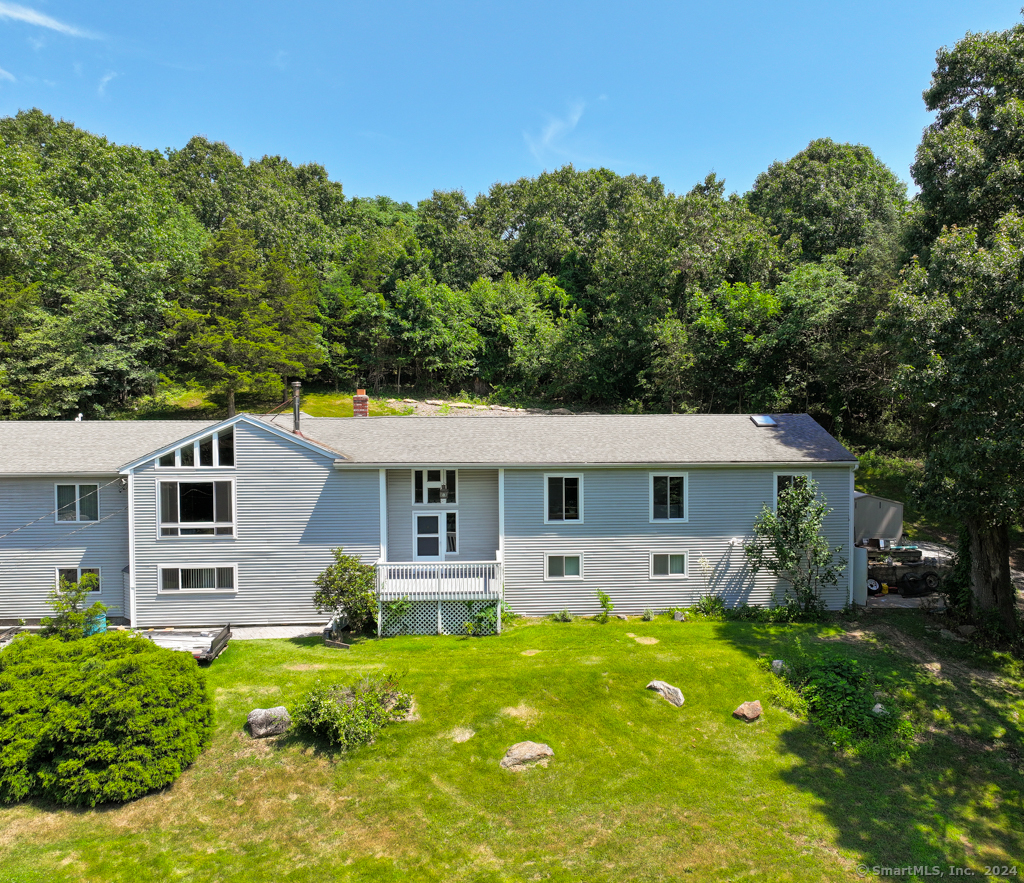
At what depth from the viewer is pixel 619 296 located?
37.8 m

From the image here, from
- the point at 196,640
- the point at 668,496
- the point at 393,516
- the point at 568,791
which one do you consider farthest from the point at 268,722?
the point at 668,496

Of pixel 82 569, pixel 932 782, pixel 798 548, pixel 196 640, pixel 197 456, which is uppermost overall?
pixel 197 456

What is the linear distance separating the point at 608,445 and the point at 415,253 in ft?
118

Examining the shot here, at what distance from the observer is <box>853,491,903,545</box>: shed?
60.1ft

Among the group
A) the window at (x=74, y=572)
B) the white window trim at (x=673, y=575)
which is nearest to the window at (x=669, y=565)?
the white window trim at (x=673, y=575)

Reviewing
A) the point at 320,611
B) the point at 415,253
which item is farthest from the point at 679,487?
the point at 415,253

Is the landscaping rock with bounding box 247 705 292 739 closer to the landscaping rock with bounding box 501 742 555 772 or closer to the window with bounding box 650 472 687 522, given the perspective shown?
the landscaping rock with bounding box 501 742 555 772

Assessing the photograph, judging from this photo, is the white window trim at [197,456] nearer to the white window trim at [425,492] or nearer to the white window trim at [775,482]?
the white window trim at [425,492]

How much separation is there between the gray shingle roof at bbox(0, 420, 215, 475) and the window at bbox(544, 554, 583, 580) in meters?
10.7

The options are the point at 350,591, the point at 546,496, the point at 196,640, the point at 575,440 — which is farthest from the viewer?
the point at 575,440

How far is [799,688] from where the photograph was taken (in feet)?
39.9

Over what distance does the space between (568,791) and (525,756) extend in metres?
0.98

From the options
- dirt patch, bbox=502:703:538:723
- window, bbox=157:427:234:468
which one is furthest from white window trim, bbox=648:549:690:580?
window, bbox=157:427:234:468

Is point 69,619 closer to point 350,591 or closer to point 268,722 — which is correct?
point 268,722
